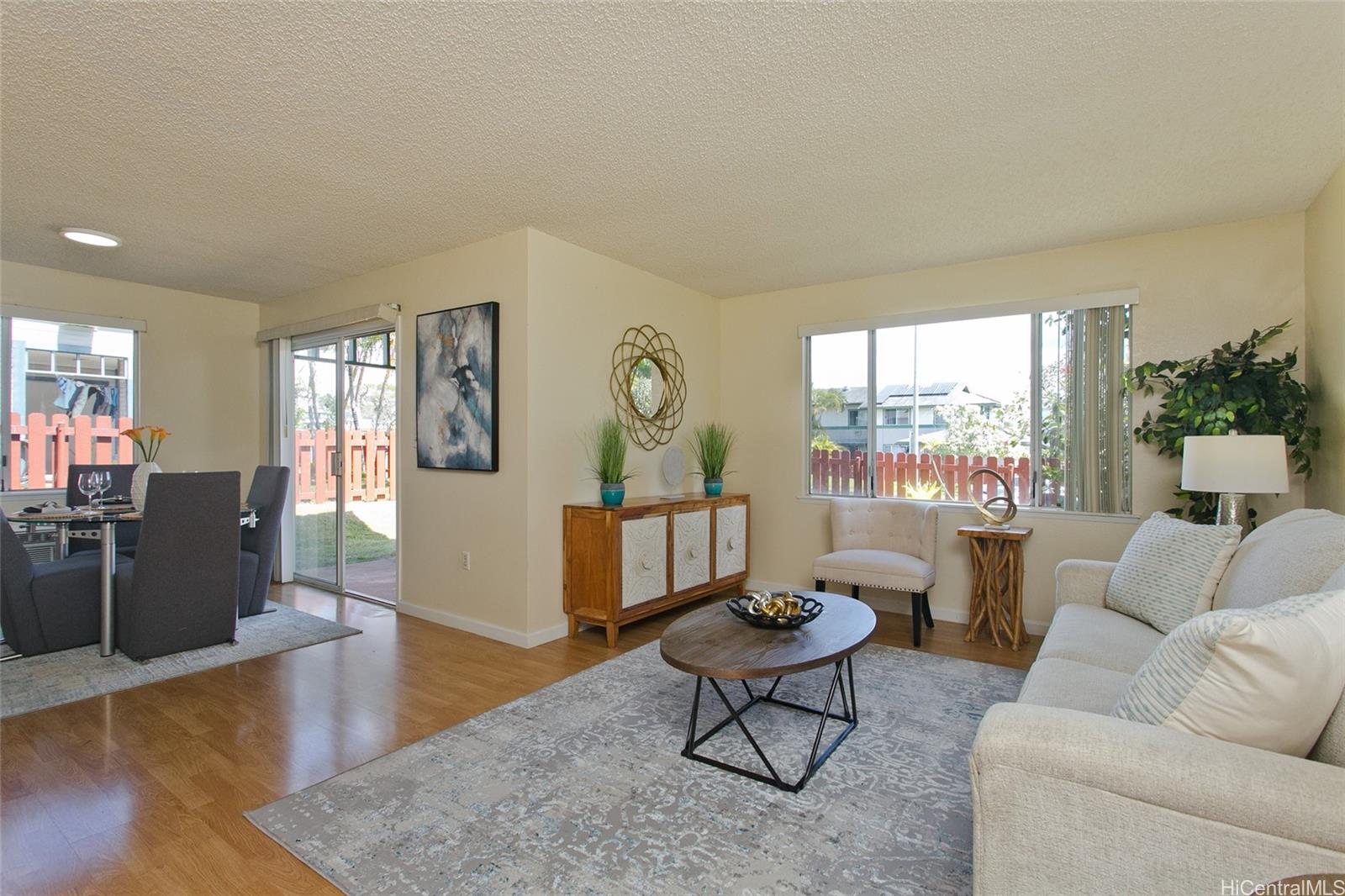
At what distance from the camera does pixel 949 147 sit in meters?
2.54

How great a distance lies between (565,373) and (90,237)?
2.83 m

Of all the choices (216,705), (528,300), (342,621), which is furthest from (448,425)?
(216,705)

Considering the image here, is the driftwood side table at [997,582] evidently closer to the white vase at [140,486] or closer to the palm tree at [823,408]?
the palm tree at [823,408]

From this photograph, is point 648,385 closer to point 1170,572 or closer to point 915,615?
point 915,615

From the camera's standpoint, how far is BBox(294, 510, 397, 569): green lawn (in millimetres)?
4887

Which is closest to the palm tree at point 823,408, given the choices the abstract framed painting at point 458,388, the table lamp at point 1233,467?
the table lamp at point 1233,467

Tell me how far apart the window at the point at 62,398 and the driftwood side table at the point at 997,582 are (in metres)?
6.09

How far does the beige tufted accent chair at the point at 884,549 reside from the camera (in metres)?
3.70

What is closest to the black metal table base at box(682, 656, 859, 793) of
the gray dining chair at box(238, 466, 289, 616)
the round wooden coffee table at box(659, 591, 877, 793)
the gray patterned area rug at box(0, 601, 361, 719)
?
the round wooden coffee table at box(659, 591, 877, 793)

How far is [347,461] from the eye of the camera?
15.9 feet

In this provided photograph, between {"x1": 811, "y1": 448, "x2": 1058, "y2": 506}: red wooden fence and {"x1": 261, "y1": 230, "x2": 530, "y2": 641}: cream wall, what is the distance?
2.39m

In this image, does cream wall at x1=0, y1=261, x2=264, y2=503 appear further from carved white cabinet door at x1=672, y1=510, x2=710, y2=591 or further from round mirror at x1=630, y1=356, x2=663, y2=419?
carved white cabinet door at x1=672, y1=510, x2=710, y2=591

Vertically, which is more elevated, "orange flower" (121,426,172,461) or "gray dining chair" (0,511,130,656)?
"orange flower" (121,426,172,461)

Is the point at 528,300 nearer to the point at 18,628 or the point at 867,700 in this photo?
the point at 867,700
